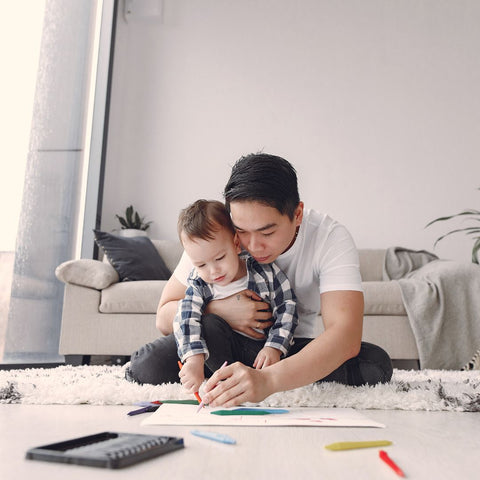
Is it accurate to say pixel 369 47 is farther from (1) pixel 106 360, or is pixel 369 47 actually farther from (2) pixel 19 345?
(2) pixel 19 345

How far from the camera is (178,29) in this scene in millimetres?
4207

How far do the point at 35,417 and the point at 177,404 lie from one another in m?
0.28

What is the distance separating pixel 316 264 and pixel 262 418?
1.72ft

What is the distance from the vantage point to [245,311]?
1419 mm

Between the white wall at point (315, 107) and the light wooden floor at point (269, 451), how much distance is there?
306 cm

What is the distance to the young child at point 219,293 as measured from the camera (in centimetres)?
133

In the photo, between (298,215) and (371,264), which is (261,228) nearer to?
(298,215)

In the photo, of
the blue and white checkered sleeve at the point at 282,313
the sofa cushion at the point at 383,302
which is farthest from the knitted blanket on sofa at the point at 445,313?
the blue and white checkered sleeve at the point at 282,313

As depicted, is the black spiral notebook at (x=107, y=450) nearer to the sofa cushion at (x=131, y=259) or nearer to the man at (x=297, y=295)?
the man at (x=297, y=295)

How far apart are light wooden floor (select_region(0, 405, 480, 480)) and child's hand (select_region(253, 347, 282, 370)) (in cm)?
27

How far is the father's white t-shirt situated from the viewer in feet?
4.43

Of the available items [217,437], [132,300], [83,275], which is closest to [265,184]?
[217,437]

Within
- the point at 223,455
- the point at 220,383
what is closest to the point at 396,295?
the point at 220,383

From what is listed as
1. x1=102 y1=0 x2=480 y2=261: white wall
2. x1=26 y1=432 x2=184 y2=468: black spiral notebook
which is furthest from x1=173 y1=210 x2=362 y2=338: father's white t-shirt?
x1=102 y1=0 x2=480 y2=261: white wall
